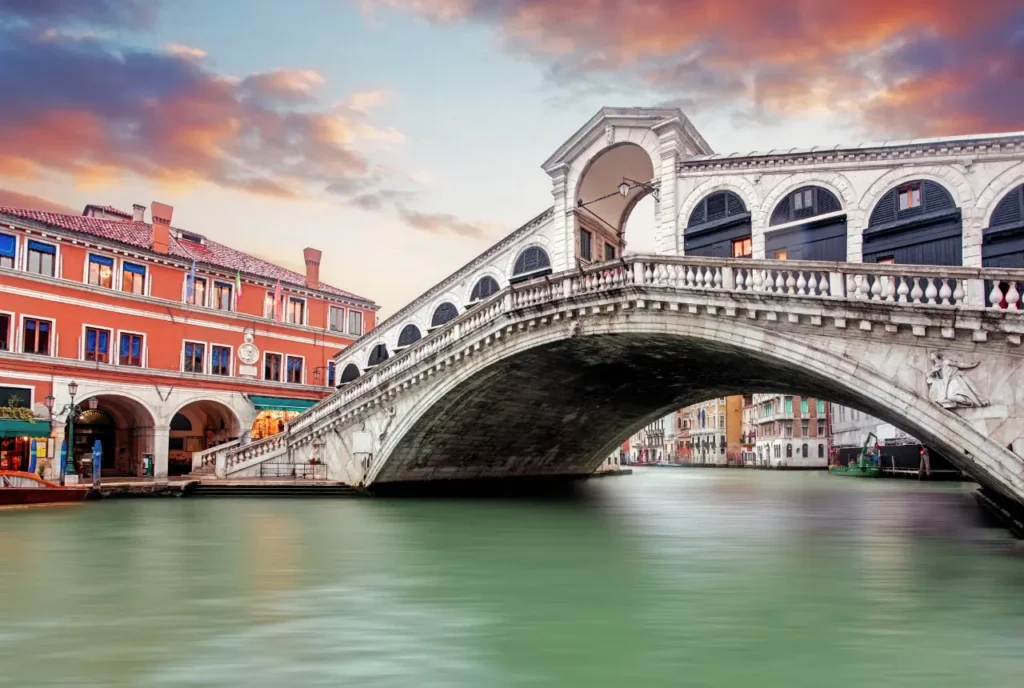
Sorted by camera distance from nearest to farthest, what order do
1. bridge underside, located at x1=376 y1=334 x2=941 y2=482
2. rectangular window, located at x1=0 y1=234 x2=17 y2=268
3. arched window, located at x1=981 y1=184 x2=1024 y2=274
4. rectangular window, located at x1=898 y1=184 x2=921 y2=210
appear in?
1. arched window, located at x1=981 y1=184 x2=1024 y2=274
2. rectangular window, located at x1=898 y1=184 x2=921 y2=210
3. bridge underside, located at x1=376 y1=334 x2=941 y2=482
4. rectangular window, located at x1=0 y1=234 x2=17 y2=268

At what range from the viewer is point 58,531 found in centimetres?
1441

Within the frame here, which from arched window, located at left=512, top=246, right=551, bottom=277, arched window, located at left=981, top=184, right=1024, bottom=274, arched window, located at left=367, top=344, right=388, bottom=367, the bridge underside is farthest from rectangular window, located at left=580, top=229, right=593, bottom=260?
arched window, located at left=367, top=344, right=388, bottom=367

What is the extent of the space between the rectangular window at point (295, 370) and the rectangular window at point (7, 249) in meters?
11.2

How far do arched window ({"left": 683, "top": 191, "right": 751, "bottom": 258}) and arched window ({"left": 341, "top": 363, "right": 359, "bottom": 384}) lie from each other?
17.0m

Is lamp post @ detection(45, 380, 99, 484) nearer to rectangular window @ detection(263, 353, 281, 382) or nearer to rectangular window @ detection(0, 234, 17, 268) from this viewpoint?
rectangular window @ detection(0, 234, 17, 268)

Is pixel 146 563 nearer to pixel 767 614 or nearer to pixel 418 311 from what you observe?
pixel 767 614

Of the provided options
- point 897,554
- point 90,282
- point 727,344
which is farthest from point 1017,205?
point 90,282

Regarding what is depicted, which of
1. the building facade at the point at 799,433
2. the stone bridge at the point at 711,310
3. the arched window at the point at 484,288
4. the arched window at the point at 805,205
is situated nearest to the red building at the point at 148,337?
the stone bridge at the point at 711,310

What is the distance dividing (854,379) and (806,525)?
488 cm

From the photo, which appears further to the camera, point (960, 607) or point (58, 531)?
point (58, 531)

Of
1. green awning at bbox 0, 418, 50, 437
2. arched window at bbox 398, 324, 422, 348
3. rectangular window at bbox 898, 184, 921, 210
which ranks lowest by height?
green awning at bbox 0, 418, 50, 437

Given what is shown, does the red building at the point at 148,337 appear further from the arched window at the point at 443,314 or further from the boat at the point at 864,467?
the boat at the point at 864,467

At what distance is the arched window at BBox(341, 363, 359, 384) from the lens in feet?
105

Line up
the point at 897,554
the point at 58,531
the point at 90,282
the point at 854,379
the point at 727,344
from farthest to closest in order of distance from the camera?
the point at 90,282 → the point at 727,344 → the point at 58,531 → the point at 854,379 → the point at 897,554
